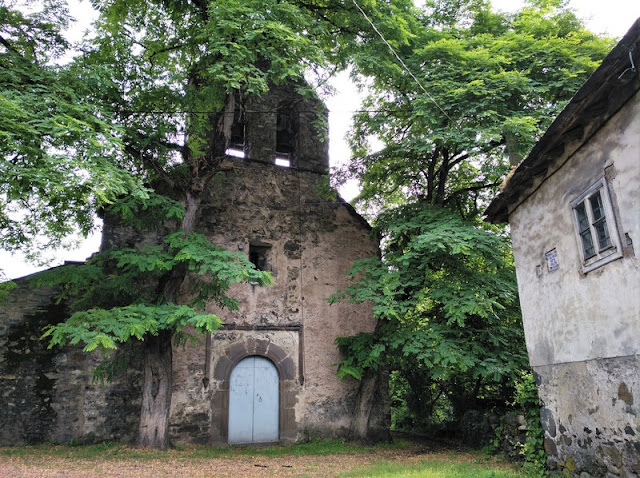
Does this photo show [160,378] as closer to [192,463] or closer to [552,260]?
[192,463]

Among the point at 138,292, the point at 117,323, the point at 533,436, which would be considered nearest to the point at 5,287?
the point at 138,292

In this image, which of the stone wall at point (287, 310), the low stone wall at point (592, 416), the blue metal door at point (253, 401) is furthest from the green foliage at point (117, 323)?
the low stone wall at point (592, 416)

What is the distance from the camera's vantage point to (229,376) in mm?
10625

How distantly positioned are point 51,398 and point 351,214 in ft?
27.2

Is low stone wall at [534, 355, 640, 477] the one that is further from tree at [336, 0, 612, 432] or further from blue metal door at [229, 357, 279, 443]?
blue metal door at [229, 357, 279, 443]

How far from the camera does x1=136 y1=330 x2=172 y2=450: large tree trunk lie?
8.69 metres

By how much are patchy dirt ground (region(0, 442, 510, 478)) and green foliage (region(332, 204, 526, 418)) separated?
176cm

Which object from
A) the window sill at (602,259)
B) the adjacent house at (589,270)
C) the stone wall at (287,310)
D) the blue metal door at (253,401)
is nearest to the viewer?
the adjacent house at (589,270)

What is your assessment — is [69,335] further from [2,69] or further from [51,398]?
[2,69]

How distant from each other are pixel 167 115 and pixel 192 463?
21.3ft

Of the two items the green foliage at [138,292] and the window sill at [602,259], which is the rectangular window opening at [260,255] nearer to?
the green foliage at [138,292]

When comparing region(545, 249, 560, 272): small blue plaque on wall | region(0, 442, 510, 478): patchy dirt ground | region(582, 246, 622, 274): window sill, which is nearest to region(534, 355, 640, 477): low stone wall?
region(582, 246, 622, 274): window sill

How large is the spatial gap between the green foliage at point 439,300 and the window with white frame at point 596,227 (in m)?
3.04

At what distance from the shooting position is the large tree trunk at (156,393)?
28.5 feet
